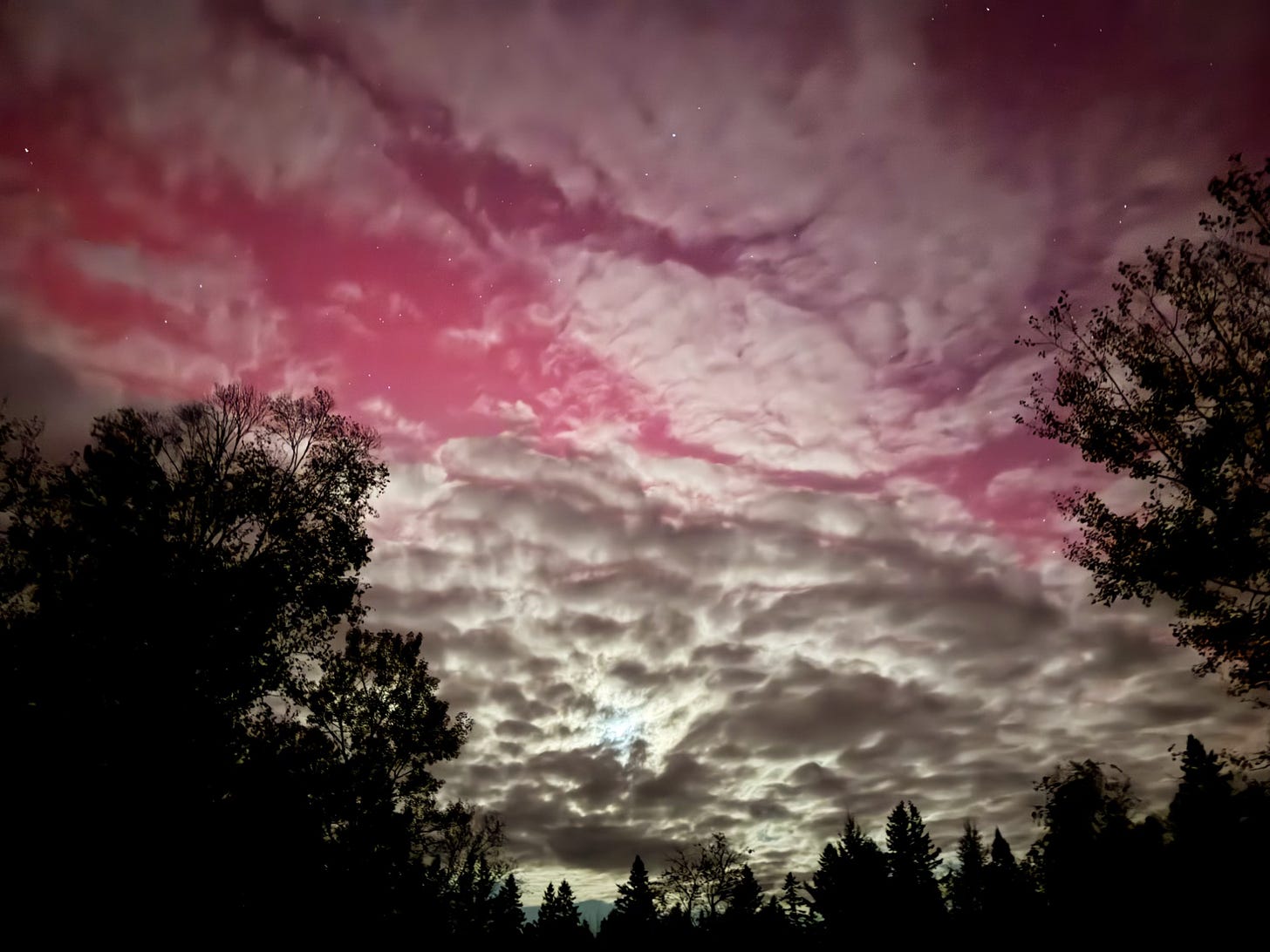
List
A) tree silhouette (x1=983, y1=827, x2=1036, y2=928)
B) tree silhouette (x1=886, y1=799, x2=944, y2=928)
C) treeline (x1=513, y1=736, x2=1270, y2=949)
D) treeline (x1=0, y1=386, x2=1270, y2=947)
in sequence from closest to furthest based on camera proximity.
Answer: treeline (x1=0, y1=386, x2=1270, y2=947), treeline (x1=513, y1=736, x2=1270, y2=949), tree silhouette (x1=983, y1=827, x2=1036, y2=928), tree silhouette (x1=886, y1=799, x2=944, y2=928)

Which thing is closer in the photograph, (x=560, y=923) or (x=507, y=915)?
(x=507, y=915)

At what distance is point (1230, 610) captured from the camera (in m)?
14.0

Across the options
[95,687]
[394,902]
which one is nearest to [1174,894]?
[394,902]

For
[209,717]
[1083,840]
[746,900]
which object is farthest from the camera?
[746,900]

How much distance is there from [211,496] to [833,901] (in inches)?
2312

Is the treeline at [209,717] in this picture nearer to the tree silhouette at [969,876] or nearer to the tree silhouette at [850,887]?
the tree silhouette at [850,887]

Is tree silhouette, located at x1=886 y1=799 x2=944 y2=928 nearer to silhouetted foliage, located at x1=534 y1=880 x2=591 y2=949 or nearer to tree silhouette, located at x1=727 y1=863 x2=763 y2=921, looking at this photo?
tree silhouette, located at x1=727 y1=863 x2=763 y2=921

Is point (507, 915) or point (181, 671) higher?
point (181, 671)

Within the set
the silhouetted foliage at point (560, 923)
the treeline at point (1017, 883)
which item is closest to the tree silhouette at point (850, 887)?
the treeline at point (1017, 883)

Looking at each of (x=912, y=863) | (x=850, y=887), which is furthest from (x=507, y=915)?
(x=912, y=863)

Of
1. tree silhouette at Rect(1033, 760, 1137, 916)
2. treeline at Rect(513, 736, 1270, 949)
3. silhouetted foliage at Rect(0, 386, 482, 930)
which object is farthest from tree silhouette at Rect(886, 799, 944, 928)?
silhouetted foliage at Rect(0, 386, 482, 930)

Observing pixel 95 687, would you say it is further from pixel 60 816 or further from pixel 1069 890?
pixel 1069 890

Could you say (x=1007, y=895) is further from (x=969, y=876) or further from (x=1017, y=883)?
(x=969, y=876)

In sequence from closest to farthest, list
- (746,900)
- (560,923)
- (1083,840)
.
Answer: (1083,840) → (746,900) → (560,923)
